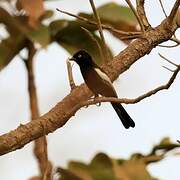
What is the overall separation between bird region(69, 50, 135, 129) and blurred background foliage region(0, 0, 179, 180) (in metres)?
0.76

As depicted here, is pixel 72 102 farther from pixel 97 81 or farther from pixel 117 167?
pixel 117 167

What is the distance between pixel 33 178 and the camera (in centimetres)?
255

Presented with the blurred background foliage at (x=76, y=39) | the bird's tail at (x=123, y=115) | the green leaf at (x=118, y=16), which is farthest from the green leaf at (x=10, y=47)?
the bird's tail at (x=123, y=115)

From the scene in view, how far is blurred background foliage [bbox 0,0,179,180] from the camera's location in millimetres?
2439

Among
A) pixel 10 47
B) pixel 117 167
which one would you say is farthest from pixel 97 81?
pixel 10 47

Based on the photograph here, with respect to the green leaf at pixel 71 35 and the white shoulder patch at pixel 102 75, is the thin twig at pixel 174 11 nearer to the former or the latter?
the white shoulder patch at pixel 102 75

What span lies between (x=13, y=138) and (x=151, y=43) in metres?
0.39

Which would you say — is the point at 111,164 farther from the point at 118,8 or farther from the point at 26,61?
the point at 118,8

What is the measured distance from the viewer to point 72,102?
126 centimetres

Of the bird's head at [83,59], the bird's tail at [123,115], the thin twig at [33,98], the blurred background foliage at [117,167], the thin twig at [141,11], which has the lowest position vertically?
the bird's tail at [123,115]

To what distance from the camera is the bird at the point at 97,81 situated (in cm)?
143

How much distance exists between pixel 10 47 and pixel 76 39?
37 cm

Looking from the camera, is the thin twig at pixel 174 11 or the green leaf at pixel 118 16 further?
the green leaf at pixel 118 16

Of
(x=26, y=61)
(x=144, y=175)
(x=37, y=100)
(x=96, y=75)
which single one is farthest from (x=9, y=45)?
(x=96, y=75)
